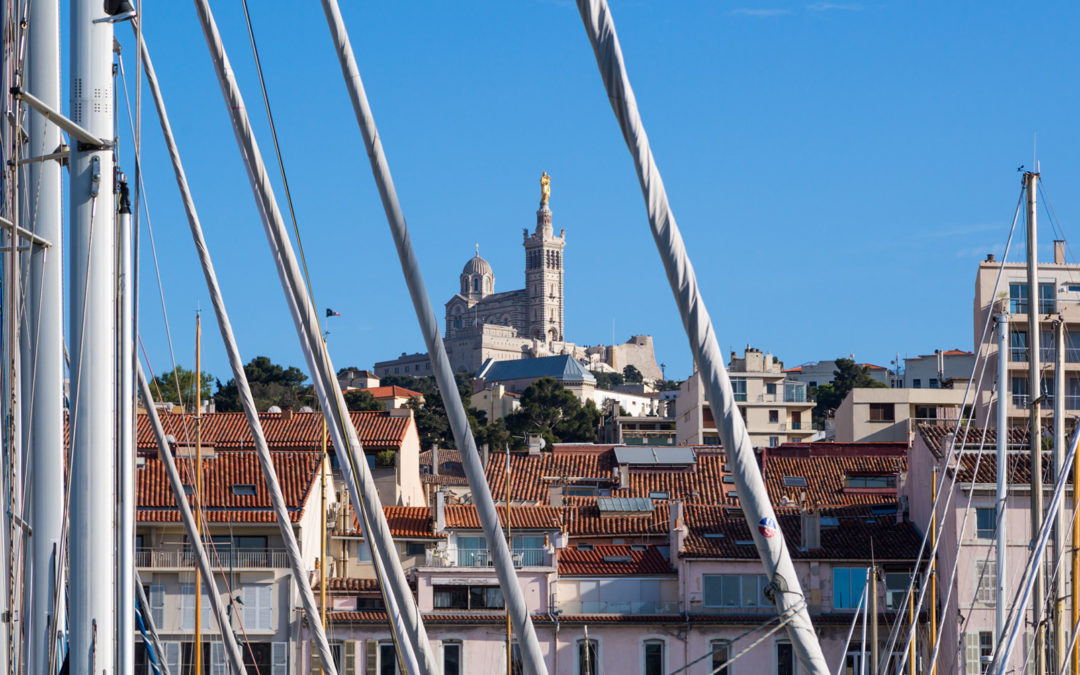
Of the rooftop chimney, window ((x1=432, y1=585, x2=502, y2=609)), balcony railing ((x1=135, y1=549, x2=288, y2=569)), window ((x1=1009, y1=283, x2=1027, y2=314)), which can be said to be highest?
window ((x1=1009, y1=283, x2=1027, y2=314))

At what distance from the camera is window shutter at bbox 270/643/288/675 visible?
39.8 m

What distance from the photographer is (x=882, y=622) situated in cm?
3925

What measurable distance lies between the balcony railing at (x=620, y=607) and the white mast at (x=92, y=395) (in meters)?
31.9

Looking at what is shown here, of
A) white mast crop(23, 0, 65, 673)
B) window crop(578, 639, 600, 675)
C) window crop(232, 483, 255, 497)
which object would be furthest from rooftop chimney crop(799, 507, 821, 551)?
white mast crop(23, 0, 65, 673)

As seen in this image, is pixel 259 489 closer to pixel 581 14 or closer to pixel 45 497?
pixel 45 497

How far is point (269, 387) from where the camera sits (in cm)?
10644

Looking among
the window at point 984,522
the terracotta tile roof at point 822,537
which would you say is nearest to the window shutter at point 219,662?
the terracotta tile roof at point 822,537

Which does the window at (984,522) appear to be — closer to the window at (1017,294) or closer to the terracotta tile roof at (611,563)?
the terracotta tile roof at (611,563)

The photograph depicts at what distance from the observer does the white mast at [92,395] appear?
29.3ft

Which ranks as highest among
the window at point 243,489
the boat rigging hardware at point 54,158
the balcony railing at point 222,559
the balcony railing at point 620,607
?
the boat rigging hardware at point 54,158

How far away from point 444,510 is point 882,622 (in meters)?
11.7

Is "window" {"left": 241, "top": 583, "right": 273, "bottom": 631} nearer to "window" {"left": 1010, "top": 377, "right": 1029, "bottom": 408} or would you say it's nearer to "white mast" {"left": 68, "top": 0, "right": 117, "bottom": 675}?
"white mast" {"left": 68, "top": 0, "right": 117, "bottom": 675}

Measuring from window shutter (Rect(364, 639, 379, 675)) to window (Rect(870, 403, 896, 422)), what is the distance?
46.0m

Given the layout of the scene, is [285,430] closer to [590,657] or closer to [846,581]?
[590,657]
